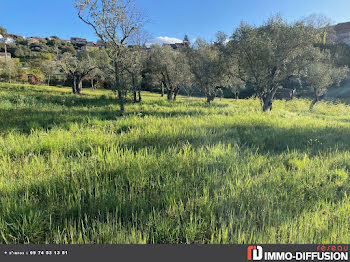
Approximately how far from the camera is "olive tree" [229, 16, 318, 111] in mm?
15633

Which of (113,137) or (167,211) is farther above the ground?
(113,137)

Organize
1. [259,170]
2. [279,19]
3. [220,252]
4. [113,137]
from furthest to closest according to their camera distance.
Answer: [279,19], [113,137], [259,170], [220,252]

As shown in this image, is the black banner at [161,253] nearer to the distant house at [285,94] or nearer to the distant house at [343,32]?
the distant house at [285,94]

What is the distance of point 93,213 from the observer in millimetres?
2258

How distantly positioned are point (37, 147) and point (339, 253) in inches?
222

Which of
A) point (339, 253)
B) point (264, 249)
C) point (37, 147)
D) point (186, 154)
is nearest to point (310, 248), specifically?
point (339, 253)

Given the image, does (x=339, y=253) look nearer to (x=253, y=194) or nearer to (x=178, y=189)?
(x=253, y=194)

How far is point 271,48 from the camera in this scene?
1598cm

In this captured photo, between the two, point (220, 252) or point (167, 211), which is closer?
point (220, 252)

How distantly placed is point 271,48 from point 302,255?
59.3ft

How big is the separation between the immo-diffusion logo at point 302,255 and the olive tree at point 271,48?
17155 mm

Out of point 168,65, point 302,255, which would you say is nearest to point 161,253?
point 302,255

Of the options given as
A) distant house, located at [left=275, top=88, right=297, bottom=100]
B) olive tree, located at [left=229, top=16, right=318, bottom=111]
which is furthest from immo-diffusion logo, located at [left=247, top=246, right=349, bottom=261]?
distant house, located at [left=275, top=88, right=297, bottom=100]

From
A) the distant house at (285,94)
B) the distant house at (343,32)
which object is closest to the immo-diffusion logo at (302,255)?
the distant house at (285,94)
